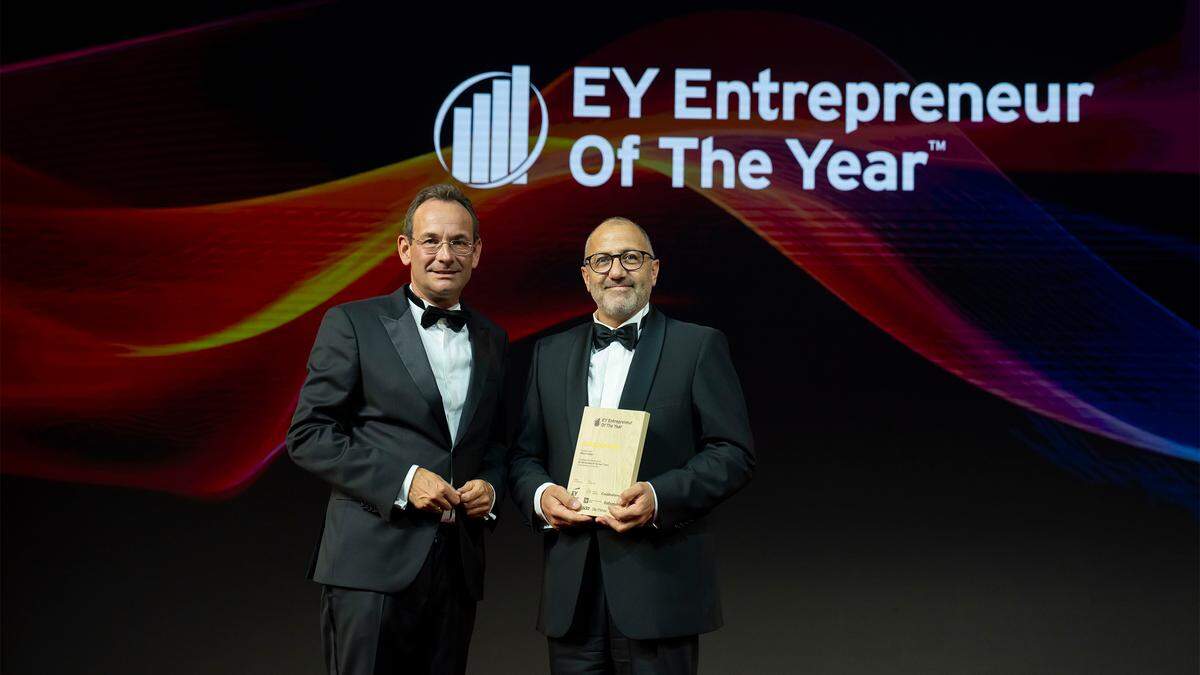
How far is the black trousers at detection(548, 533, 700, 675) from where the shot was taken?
2.34 meters

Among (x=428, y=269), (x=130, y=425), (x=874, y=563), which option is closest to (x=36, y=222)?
(x=130, y=425)

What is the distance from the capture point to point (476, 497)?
2.34m

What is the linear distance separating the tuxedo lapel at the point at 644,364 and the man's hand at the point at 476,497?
0.38 m

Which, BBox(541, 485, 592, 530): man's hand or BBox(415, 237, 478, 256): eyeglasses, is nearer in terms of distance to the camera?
BBox(541, 485, 592, 530): man's hand

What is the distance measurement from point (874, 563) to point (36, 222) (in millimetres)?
3641

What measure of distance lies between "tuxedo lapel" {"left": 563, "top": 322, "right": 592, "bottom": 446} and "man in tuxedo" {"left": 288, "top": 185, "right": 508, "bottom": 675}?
19cm

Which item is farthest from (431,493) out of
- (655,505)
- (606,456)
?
(655,505)

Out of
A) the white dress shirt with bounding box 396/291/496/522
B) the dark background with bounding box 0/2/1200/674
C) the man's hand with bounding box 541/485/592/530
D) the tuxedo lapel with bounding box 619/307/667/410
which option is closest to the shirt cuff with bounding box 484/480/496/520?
the white dress shirt with bounding box 396/291/496/522

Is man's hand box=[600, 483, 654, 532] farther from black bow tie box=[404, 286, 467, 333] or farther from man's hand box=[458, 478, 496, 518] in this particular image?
black bow tie box=[404, 286, 467, 333]

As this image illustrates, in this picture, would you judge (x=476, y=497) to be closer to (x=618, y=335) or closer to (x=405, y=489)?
(x=405, y=489)

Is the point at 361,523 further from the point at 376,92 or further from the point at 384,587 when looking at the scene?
the point at 376,92

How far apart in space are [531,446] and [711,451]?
1.53 feet

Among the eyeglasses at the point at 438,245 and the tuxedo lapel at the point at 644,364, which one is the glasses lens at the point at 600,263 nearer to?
the tuxedo lapel at the point at 644,364

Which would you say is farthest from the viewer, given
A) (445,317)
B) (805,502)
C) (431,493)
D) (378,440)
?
(805,502)
